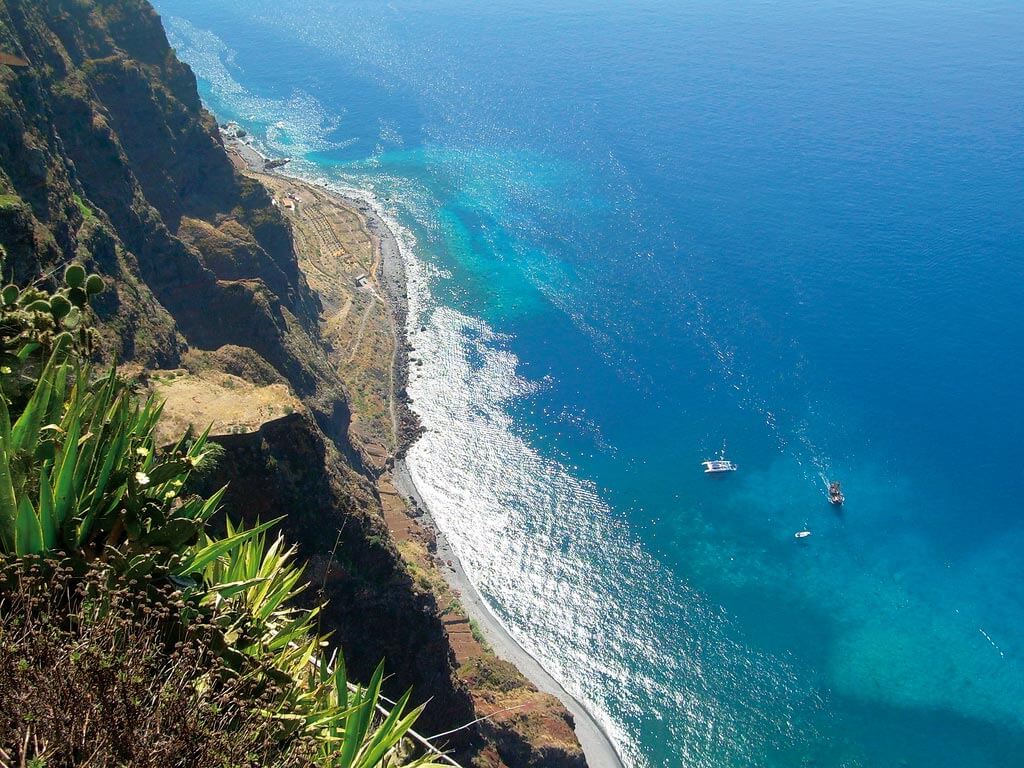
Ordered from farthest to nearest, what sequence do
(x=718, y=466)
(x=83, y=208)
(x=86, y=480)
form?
(x=718, y=466) < (x=83, y=208) < (x=86, y=480)

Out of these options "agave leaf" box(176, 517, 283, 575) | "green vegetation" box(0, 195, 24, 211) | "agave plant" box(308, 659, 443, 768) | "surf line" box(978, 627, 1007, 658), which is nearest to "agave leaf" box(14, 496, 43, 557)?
"agave leaf" box(176, 517, 283, 575)

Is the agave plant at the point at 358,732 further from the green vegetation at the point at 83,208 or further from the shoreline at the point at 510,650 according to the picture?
the shoreline at the point at 510,650

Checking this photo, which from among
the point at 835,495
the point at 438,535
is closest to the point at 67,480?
the point at 438,535

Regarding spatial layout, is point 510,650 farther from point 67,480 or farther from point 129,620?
point 129,620

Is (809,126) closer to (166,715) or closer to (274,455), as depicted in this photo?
(274,455)

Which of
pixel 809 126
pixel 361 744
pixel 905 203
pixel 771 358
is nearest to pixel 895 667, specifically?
pixel 771 358

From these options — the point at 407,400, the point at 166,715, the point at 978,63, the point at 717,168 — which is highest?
the point at 978,63
